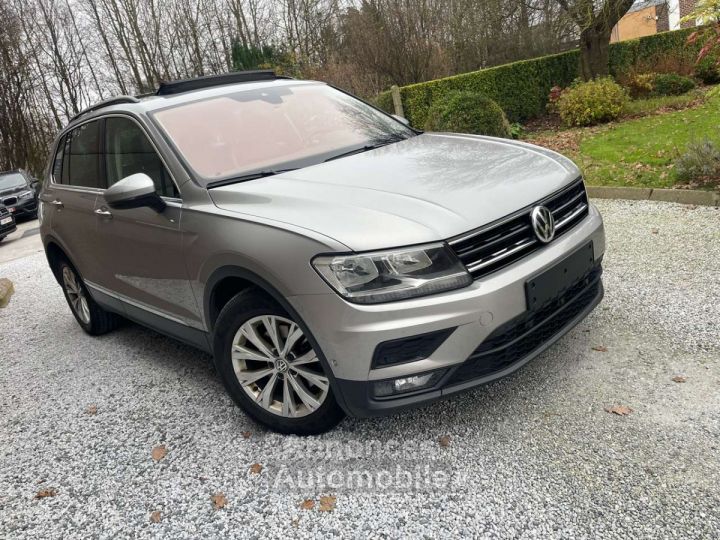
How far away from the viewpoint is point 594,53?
14234 mm

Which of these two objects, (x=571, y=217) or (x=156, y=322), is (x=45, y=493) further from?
(x=571, y=217)

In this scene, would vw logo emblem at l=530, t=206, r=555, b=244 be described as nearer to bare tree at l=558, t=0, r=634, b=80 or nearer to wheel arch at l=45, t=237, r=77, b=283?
wheel arch at l=45, t=237, r=77, b=283

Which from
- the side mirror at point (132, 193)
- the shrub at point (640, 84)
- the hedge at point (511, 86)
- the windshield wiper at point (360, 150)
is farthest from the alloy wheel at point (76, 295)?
the shrub at point (640, 84)

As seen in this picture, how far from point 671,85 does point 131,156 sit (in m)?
14.2

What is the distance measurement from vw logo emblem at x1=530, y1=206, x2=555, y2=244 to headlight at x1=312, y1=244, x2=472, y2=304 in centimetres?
51

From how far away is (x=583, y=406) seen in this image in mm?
2951

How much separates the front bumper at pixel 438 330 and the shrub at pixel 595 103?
10722 mm

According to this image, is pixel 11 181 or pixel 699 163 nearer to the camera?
pixel 699 163

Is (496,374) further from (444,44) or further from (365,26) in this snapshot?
(444,44)

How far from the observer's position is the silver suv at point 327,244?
246 centimetres

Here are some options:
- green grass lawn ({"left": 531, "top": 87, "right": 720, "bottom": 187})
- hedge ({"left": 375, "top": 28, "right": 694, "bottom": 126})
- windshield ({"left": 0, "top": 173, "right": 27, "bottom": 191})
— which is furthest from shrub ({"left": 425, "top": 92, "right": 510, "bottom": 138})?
windshield ({"left": 0, "top": 173, "right": 27, "bottom": 191})

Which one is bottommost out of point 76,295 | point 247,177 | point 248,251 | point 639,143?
point 639,143

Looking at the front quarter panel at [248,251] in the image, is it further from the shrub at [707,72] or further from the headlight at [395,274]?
the shrub at [707,72]

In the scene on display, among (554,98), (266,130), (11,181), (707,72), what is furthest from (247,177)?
(11,181)
